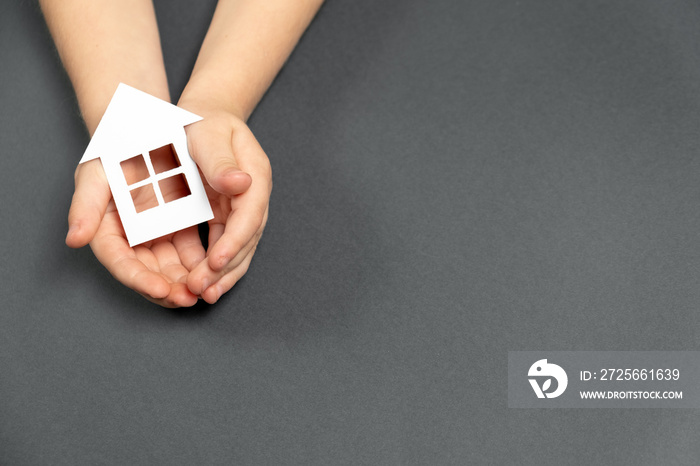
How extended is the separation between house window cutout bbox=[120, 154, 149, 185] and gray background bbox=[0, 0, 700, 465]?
0.39 feet

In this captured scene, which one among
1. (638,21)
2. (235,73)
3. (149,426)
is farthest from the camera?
(638,21)

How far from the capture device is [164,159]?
778 mm

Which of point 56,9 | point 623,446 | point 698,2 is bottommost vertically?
point 623,446

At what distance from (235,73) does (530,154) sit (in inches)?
16.4

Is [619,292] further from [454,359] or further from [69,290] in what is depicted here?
[69,290]

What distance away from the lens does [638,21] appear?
0.94 m

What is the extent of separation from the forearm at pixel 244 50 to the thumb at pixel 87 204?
14 cm

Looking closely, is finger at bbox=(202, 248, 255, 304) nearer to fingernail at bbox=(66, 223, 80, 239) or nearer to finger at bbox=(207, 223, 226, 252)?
finger at bbox=(207, 223, 226, 252)

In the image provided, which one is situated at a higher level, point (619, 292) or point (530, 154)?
point (530, 154)

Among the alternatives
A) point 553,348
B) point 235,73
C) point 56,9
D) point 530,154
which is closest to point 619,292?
point 553,348

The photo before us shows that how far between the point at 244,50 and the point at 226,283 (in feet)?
1.06

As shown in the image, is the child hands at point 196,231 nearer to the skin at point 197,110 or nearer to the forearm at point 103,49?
the skin at point 197,110

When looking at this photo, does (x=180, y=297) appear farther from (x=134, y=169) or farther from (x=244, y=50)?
(x=244, y=50)

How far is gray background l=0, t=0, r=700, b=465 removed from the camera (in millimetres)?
706
